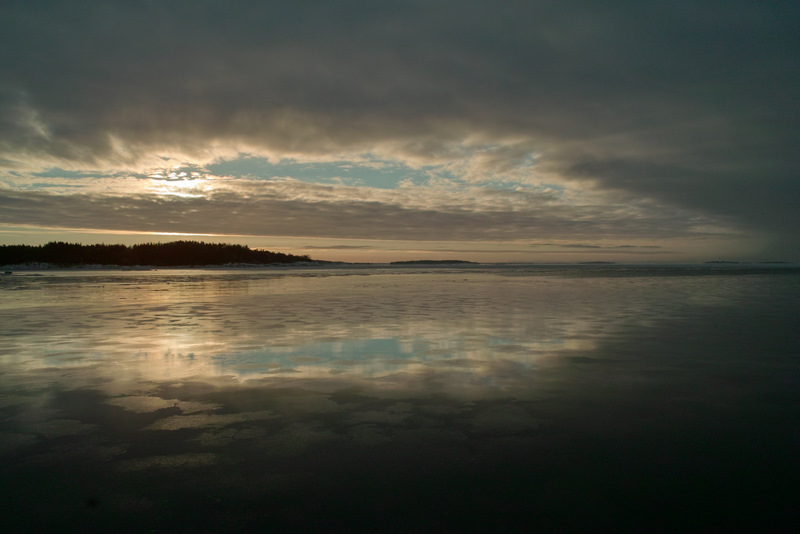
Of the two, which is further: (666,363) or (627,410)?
(666,363)

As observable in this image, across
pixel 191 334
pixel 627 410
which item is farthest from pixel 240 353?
pixel 627 410

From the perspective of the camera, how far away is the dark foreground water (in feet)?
13.2

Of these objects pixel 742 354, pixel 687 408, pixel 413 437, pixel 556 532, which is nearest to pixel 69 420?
pixel 413 437

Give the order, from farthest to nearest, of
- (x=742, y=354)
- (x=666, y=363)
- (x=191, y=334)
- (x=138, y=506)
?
(x=191, y=334), (x=742, y=354), (x=666, y=363), (x=138, y=506)

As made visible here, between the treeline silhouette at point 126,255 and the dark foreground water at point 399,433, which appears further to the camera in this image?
the treeline silhouette at point 126,255

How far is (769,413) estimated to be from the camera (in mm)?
6367

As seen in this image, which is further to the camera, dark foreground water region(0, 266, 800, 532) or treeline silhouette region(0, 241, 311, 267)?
treeline silhouette region(0, 241, 311, 267)

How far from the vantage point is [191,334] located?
504 inches

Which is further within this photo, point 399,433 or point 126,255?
point 126,255

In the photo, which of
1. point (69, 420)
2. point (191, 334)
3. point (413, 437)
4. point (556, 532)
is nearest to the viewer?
point (556, 532)

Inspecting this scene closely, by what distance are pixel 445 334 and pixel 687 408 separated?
22.2ft

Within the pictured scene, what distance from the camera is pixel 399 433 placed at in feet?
18.8

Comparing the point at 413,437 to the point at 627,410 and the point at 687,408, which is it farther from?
the point at 687,408

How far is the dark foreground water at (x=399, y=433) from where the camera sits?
13.2 feet
